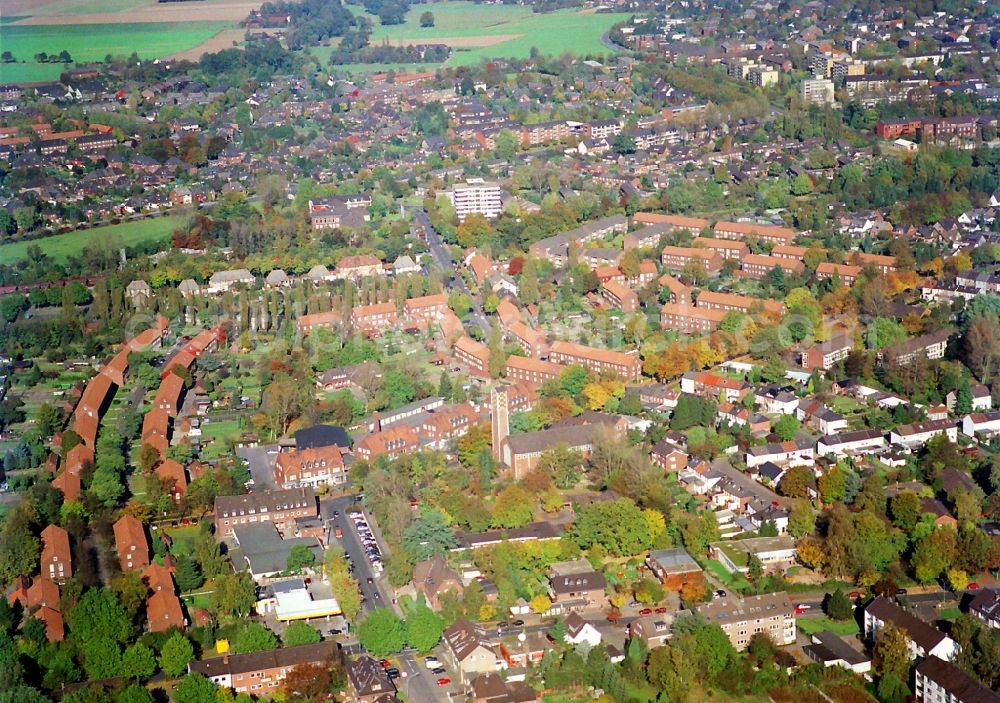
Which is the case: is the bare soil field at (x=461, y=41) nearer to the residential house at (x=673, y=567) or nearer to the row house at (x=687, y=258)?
the row house at (x=687, y=258)

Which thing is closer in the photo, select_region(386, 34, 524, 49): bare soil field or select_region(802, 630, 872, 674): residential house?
select_region(802, 630, 872, 674): residential house

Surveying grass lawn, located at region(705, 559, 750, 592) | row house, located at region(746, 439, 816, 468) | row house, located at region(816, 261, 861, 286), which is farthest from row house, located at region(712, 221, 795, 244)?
grass lawn, located at region(705, 559, 750, 592)

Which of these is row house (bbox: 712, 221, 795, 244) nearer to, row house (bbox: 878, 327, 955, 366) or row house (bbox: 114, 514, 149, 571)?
row house (bbox: 878, 327, 955, 366)

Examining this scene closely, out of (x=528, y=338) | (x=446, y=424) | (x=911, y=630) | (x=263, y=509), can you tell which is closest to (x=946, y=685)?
(x=911, y=630)

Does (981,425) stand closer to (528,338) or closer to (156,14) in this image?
(528,338)

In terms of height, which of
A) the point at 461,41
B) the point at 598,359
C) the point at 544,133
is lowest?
the point at 544,133

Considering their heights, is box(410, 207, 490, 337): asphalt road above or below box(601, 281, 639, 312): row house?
below
